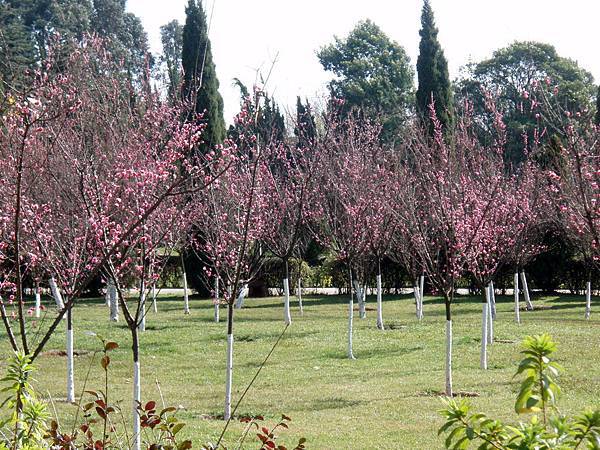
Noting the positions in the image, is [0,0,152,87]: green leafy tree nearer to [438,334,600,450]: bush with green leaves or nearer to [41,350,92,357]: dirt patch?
[41,350,92,357]: dirt patch

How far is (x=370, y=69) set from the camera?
49.5m

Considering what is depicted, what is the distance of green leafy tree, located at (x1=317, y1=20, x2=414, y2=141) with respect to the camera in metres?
46.8

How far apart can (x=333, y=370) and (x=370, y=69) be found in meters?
38.2

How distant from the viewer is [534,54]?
1700 inches

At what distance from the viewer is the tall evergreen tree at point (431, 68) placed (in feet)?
106

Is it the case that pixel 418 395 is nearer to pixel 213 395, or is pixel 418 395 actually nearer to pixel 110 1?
pixel 213 395

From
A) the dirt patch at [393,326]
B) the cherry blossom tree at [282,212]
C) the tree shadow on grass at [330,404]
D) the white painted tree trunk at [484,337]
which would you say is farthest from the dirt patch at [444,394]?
the cherry blossom tree at [282,212]

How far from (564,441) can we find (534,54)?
4384 cm

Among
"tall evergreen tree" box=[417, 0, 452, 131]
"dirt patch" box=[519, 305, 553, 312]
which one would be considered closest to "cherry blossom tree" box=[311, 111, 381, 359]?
"dirt patch" box=[519, 305, 553, 312]

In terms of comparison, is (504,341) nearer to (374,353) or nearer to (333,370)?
(374,353)

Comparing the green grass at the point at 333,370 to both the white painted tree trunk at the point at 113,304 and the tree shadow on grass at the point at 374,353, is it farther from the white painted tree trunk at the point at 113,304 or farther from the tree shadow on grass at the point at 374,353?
the white painted tree trunk at the point at 113,304

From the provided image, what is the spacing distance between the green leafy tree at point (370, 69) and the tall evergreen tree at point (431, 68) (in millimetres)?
11860

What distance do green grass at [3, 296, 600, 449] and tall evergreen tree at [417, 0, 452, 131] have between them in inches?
465

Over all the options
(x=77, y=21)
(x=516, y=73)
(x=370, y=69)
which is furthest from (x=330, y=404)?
(x=77, y=21)
